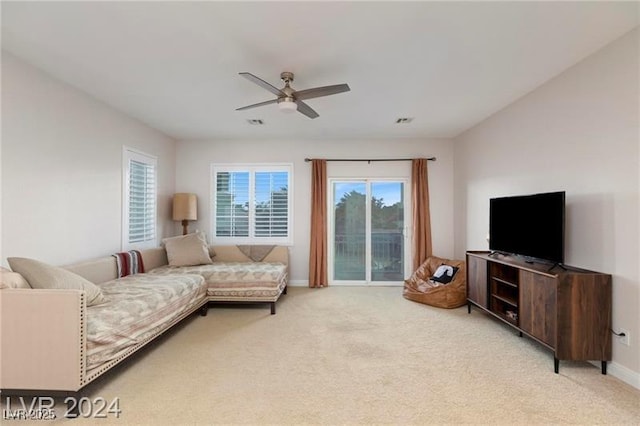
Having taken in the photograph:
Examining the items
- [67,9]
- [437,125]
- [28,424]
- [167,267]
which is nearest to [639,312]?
[437,125]

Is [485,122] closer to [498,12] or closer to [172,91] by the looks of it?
[498,12]

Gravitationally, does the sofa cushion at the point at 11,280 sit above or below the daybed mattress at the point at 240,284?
above

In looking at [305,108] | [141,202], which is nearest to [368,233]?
[305,108]

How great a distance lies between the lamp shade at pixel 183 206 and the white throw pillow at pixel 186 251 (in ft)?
1.83

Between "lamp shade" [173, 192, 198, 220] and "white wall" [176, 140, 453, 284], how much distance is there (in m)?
0.41

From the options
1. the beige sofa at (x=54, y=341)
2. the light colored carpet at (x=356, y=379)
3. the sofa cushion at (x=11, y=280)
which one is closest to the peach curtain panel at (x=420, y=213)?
the light colored carpet at (x=356, y=379)

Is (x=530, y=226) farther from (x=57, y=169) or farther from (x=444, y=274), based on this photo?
(x=57, y=169)

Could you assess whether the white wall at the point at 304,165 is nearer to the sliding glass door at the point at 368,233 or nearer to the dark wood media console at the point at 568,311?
the sliding glass door at the point at 368,233

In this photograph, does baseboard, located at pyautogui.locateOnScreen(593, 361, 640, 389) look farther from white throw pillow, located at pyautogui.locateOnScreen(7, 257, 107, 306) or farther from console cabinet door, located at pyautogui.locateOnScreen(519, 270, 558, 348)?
white throw pillow, located at pyautogui.locateOnScreen(7, 257, 107, 306)

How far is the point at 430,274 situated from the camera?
4.85 m

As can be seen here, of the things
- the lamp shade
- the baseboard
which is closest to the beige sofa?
the lamp shade

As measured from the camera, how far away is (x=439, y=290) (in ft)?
14.0

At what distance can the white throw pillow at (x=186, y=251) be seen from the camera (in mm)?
4406

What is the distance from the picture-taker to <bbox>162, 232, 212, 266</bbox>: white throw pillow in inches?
173
